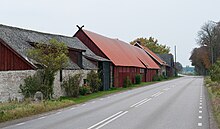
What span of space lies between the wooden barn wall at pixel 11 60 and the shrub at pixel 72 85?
6.27 meters

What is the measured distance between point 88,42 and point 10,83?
26.3 m

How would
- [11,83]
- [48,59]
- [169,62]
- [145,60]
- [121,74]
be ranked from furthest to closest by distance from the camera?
1. [169,62]
2. [145,60]
3. [121,74]
4. [48,59]
5. [11,83]

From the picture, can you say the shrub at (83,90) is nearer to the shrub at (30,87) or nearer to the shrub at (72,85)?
the shrub at (72,85)

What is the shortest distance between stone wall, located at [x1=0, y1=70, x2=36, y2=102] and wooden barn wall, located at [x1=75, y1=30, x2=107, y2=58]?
23.3m

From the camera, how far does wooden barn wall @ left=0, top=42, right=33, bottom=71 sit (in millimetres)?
25831

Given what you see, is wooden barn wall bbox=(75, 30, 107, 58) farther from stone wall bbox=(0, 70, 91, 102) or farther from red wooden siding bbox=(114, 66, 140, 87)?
stone wall bbox=(0, 70, 91, 102)

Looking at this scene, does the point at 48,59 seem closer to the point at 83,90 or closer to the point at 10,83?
the point at 10,83

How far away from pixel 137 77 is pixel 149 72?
52.0 ft

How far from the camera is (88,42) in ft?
165

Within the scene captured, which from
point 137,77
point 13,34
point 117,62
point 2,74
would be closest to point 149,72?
point 137,77

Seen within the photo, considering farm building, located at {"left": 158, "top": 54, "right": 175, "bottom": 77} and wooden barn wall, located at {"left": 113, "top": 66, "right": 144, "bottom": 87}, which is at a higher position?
farm building, located at {"left": 158, "top": 54, "right": 175, "bottom": 77}

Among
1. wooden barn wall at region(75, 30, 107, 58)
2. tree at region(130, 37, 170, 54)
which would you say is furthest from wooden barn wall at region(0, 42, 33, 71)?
tree at region(130, 37, 170, 54)

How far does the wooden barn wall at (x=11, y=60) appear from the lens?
25.8 metres

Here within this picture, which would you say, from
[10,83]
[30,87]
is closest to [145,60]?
[30,87]
